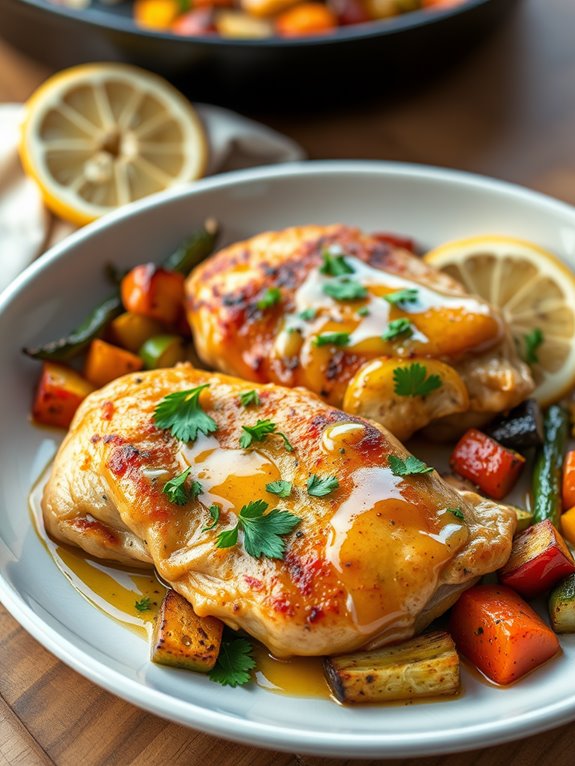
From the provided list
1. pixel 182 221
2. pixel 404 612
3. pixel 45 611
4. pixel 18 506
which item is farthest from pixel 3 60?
pixel 404 612

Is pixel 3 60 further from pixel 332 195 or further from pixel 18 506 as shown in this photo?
pixel 18 506

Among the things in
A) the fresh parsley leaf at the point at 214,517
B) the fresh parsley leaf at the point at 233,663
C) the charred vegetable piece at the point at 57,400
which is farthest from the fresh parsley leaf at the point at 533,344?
the charred vegetable piece at the point at 57,400

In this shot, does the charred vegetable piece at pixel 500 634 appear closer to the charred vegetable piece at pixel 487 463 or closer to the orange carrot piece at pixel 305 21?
the charred vegetable piece at pixel 487 463

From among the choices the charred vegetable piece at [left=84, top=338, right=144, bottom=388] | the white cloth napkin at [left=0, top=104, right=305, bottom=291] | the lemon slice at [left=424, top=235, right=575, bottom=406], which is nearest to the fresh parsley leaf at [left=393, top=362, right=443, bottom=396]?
the lemon slice at [left=424, top=235, right=575, bottom=406]

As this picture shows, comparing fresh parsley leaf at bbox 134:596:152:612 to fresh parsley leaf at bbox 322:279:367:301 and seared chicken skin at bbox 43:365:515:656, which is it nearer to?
seared chicken skin at bbox 43:365:515:656

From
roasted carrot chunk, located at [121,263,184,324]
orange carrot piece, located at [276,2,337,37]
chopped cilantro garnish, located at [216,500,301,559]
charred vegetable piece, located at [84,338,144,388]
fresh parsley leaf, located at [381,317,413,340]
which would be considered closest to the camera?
chopped cilantro garnish, located at [216,500,301,559]
